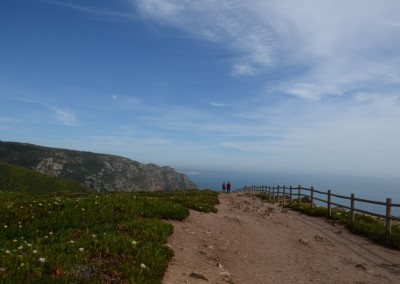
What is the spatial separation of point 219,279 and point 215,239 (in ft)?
15.9

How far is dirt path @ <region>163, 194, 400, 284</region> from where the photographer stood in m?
10.2

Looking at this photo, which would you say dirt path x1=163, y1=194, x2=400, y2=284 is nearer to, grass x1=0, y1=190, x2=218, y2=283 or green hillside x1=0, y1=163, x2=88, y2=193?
grass x1=0, y1=190, x2=218, y2=283

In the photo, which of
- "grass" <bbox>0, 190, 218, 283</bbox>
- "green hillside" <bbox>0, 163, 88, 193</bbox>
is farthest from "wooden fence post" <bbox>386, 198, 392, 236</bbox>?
"green hillside" <bbox>0, 163, 88, 193</bbox>

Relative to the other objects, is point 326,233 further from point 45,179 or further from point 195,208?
point 45,179

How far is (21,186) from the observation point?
11331cm

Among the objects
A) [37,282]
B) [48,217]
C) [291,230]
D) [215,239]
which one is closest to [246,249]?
[215,239]

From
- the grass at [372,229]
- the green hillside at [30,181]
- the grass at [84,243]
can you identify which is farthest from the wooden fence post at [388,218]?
the green hillside at [30,181]

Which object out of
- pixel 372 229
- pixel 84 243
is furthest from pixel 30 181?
pixel 84 243

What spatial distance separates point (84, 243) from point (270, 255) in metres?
6.68

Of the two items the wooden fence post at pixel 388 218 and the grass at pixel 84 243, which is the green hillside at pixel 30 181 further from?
the wooden fence post at pixel 388 218

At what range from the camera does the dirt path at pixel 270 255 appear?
10188 millimetres

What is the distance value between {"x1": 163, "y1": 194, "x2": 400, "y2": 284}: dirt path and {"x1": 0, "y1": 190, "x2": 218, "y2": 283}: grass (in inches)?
29.6

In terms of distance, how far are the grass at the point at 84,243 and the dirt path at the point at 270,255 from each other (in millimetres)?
752

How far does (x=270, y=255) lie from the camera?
13047mm
